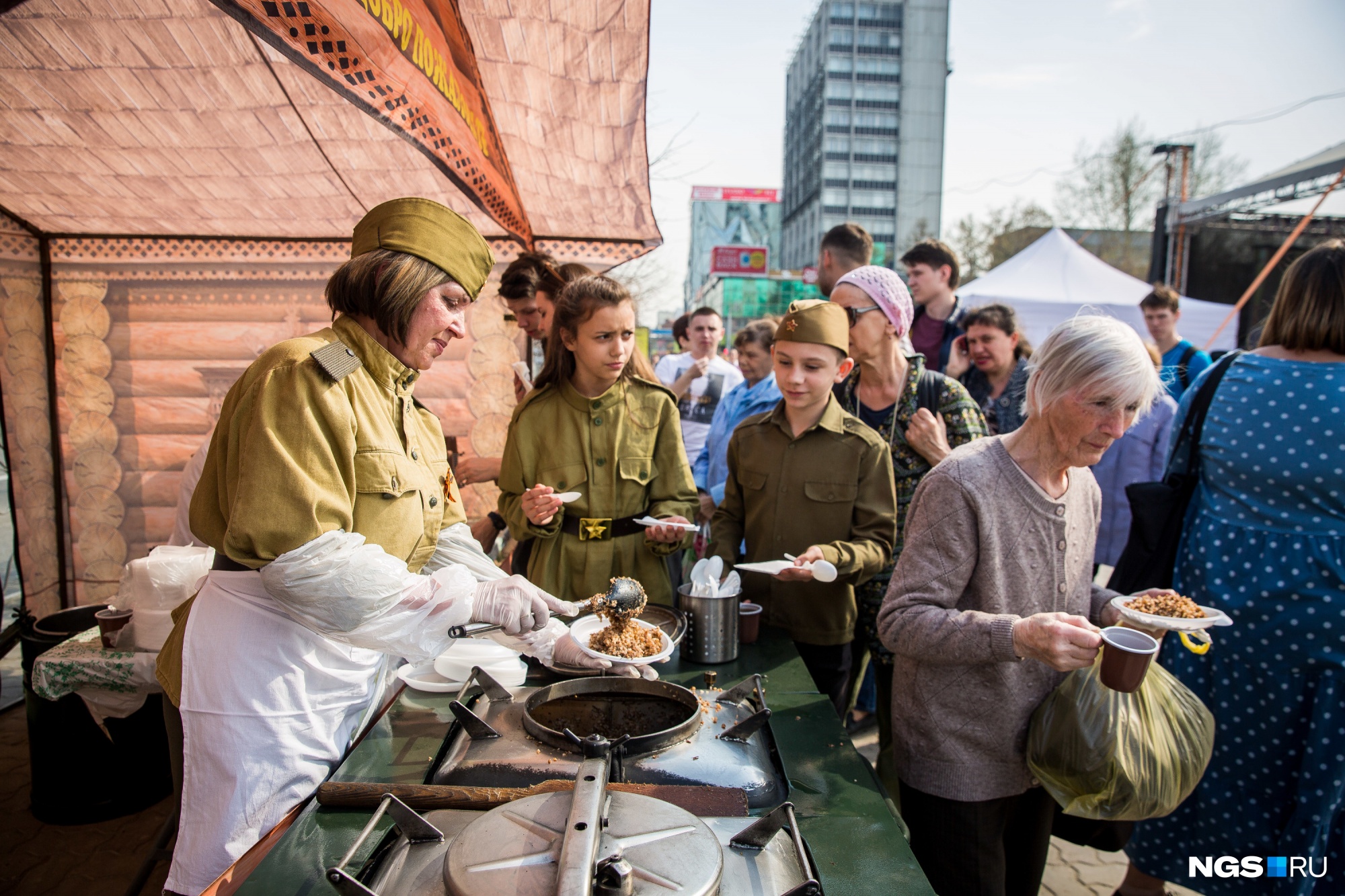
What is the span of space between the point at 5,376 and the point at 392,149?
2.57 metres

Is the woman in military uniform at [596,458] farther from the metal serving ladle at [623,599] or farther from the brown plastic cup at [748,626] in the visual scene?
the metal serving ladle at [623,599]

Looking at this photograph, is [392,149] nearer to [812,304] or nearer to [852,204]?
[812,304]

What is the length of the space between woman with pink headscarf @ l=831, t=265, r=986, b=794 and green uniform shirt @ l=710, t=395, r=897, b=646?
0.94 ft

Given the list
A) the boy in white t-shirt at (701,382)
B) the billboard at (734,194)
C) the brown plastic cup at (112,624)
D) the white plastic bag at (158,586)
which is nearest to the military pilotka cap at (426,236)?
the white plastic bag at (158,586)

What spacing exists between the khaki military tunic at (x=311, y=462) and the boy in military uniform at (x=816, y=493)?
118cm

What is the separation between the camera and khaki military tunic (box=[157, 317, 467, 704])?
1.32 meters

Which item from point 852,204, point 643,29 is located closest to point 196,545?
point 643,29

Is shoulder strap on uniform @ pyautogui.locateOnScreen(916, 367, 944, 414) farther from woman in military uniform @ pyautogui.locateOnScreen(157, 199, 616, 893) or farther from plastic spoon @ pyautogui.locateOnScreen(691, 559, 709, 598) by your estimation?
woman in military uniform @ pyautogui.locateOnScreen(157, 199, 616, 893)

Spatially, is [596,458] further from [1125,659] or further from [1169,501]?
[1169,501]

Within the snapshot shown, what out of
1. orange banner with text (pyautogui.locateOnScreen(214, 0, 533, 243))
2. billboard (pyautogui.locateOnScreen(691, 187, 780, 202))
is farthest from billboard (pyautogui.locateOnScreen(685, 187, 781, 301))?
orange banner with text (pyautogui.locateOnScreen(214, 0, 533, 243))

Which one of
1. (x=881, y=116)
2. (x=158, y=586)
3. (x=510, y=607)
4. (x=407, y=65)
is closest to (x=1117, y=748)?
(x=510, y=607)

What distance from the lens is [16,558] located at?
4062mm

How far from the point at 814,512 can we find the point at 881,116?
7928cm

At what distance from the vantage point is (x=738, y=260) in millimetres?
44844
